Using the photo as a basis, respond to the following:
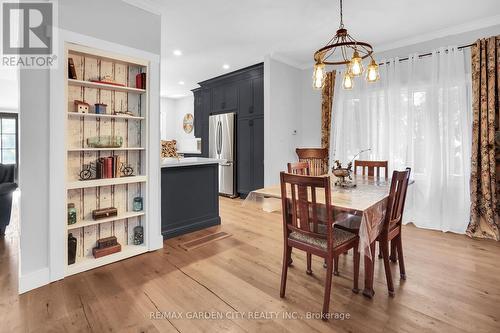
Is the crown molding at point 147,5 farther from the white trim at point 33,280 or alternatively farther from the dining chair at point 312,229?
the white trim at point 33,280

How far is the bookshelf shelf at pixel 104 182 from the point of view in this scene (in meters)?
2.35

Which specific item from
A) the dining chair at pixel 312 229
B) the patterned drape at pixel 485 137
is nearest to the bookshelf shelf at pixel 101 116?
the dining chair at pixel 312 229

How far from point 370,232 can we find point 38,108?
107 inches

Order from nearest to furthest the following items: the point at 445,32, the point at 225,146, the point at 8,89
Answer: the point at 445,32, the point at 225,146, the point at 8,89

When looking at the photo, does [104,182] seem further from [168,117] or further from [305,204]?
[168,117]

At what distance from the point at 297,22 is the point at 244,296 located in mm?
3260

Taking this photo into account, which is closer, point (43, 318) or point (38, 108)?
point (43, 318)

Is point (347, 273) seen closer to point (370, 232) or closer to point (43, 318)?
point (370, 232)

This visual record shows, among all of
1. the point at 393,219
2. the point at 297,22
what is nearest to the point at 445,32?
the point at 297,22

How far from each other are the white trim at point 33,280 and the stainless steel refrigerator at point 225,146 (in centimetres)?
369

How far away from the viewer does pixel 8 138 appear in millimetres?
7398

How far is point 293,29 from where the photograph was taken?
3.60 meters

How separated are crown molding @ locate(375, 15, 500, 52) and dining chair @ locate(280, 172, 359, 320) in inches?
132

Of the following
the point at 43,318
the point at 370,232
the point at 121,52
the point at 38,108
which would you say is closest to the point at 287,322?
the point at 370,232
